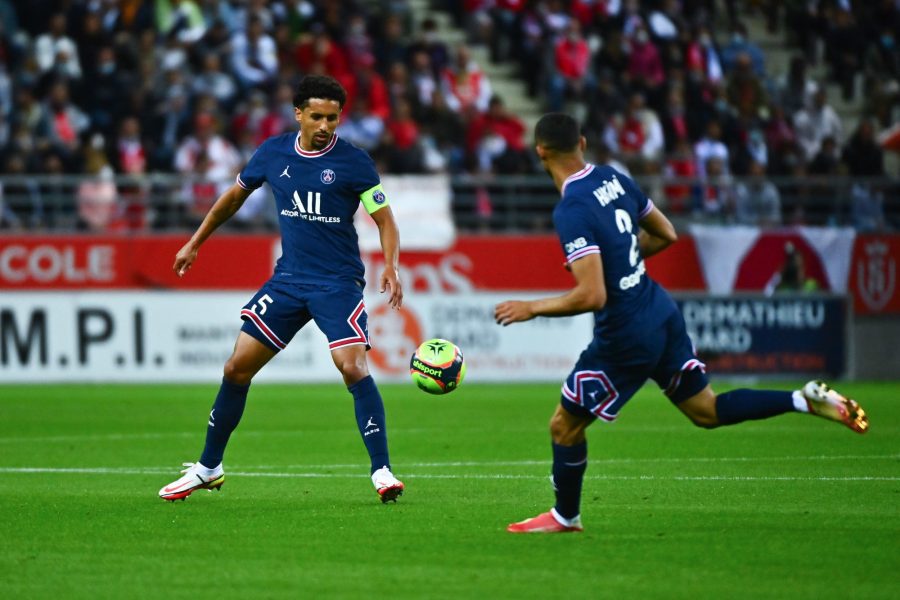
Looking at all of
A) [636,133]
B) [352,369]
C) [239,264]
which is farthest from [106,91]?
[352,369]

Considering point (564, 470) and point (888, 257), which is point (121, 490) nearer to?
point (564, 470)

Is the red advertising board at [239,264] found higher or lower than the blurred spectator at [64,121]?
lower

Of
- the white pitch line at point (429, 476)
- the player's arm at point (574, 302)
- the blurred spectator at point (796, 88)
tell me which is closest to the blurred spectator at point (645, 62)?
the blurred spectator at point (796, 88)

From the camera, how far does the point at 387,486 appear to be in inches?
357

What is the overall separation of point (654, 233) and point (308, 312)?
7.69 ft

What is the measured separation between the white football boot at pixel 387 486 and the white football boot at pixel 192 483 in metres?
1.04

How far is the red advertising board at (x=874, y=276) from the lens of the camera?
24.2 metres

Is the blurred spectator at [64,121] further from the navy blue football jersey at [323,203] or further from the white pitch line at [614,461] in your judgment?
the navy blue football jersey at [323,203]

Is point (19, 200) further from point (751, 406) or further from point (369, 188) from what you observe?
point (751, 406)

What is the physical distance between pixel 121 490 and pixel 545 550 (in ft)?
11.9

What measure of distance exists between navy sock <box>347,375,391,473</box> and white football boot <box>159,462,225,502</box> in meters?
0.92

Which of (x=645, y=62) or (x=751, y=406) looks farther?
(x=645, y=62)

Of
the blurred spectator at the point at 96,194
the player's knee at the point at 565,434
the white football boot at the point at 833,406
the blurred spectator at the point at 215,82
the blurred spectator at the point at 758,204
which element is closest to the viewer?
the player's knee at the point at 565,434

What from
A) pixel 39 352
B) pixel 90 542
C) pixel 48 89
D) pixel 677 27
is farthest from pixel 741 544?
pixel 677 27
